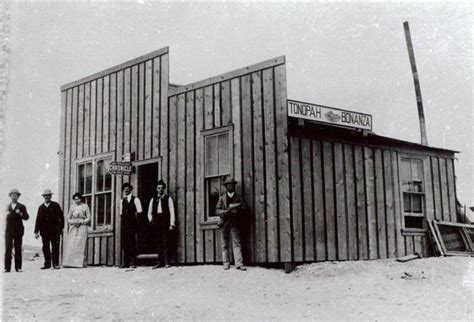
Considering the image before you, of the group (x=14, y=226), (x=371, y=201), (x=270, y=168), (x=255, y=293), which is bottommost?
(x=255, y=293)

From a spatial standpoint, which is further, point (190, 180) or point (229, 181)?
point (190, 180)

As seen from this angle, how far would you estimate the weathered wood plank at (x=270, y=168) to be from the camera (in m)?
11.7

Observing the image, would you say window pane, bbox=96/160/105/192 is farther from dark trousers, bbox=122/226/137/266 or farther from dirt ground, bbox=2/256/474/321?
dirt ground, bbox=2/256/474/321

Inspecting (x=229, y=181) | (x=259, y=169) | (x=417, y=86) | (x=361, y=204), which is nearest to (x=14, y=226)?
(x=229, y=181)

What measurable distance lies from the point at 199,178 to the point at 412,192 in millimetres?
5139

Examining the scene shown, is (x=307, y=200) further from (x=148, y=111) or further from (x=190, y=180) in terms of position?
(x=148, y=111)

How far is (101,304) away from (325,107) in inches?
255

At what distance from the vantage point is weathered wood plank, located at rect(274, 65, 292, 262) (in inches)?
456

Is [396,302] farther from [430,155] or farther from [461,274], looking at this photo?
[430,155]

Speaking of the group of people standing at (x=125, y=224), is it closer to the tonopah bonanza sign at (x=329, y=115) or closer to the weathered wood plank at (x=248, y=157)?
the weathered wood plank at (x=248, y=157)

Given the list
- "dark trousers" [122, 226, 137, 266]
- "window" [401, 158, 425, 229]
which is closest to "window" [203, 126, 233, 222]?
"dark trousers" [122, 226, 137, 266]

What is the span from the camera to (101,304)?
918 centimetres

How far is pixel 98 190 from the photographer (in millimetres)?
15664

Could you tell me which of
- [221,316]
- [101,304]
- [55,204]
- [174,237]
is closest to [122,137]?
[55,204]
